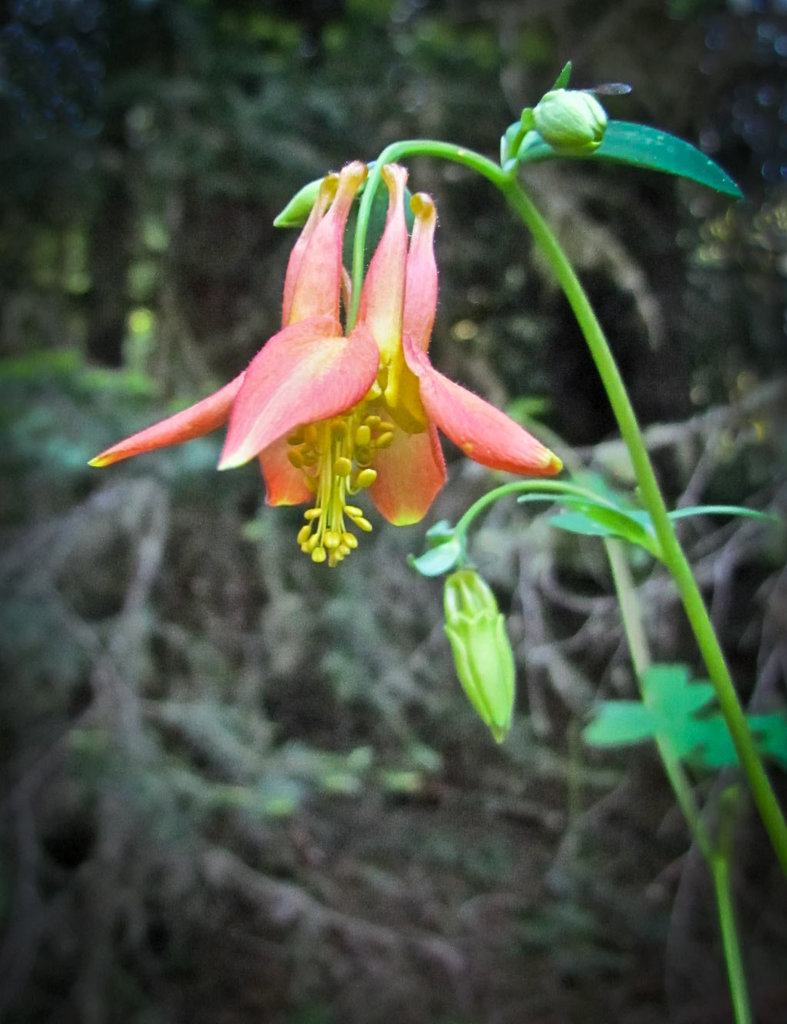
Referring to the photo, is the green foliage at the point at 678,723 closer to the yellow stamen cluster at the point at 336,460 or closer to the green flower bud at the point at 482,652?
the green flower bud at the point at 482,652

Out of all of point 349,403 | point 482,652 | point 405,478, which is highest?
point 349,403

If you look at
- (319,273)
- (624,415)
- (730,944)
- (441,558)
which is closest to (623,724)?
(730,944)

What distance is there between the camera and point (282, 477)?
0.56 m

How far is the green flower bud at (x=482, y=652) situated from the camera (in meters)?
0.57

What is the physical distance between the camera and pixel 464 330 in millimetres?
1578

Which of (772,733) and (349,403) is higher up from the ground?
(349,403)

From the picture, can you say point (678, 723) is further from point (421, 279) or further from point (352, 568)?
point (352, 568)

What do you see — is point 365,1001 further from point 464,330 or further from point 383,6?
point 383,6

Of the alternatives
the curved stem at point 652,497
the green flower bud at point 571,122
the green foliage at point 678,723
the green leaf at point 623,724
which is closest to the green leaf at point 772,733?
the green foliage at point 678,723

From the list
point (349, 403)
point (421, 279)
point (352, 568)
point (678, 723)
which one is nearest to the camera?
point (349, 403)

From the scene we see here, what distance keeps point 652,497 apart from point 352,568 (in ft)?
3.30

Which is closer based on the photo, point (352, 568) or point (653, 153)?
point (653, 153)

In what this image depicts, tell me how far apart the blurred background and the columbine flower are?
814 millimetres

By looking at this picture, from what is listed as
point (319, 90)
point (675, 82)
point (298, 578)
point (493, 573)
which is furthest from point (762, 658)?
point (319, 90)
